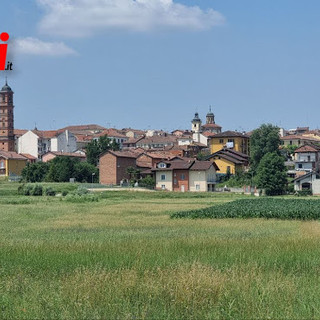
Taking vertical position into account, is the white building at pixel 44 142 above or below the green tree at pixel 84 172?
above

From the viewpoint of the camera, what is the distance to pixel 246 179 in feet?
287

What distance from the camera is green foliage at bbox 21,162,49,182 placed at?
92062 mm

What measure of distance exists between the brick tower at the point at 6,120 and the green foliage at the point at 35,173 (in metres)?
36.4

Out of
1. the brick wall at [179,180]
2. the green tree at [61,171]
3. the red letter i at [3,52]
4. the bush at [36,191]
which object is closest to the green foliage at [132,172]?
the brick wall at [179,180]

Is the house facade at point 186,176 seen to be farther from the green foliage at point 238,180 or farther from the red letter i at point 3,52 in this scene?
the red letter i at point 3,52

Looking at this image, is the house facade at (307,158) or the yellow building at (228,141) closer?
the house facade at (307,158)

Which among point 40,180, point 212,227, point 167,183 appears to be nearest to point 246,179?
point 167,183

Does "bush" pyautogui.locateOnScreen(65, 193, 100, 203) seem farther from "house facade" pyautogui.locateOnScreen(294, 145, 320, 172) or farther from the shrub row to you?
"house facade" pyautogui.locateOnScreen(294, 145, 320, 172)

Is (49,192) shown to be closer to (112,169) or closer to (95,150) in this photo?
(112,169)

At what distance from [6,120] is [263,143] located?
57292mm

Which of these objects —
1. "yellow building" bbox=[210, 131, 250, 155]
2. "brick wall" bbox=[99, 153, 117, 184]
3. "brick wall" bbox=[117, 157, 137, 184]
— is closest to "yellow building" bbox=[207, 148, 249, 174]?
"brick wall" bbox=[117, 157, 137, 184]

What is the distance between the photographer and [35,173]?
9194cm

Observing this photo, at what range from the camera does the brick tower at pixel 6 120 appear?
128 meters

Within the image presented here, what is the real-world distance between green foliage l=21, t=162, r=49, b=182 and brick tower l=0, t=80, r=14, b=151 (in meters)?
36.4
